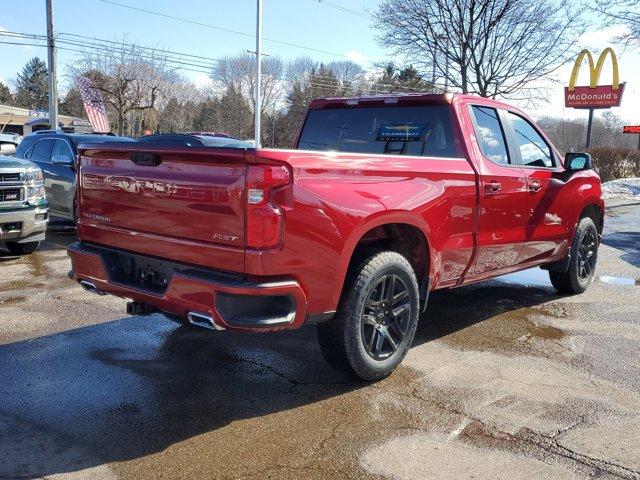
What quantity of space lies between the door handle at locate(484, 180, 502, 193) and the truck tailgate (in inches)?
90.5

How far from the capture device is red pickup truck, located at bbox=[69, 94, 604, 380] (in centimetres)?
315

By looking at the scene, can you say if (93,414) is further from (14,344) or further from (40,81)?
(40,81)

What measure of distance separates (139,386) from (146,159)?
1472mm

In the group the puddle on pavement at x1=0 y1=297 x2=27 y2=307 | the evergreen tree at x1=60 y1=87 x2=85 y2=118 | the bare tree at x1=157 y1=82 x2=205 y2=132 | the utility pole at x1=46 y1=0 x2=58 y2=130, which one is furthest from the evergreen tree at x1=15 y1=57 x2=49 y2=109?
the puddle on pavement at x1=0 y1=297 x2=27 y2=307

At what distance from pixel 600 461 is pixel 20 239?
722 centimetres

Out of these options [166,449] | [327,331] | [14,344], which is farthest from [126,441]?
[14,344]

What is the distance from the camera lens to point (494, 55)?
1944 cm

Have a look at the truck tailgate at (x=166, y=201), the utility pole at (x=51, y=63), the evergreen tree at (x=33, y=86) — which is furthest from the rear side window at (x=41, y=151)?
the evergreen tree at (x=33, y=86)

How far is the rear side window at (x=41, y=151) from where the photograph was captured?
10398mm

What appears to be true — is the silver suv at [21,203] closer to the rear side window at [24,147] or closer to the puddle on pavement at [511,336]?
the rear side window at [24,147]

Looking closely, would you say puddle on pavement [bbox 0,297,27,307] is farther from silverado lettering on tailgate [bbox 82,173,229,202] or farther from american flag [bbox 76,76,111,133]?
american flag [bbox 76,76,111,133]

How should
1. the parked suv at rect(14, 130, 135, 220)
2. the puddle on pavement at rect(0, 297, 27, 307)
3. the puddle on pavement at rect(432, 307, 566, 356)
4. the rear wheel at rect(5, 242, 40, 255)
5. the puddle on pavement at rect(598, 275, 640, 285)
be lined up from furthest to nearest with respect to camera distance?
the parked suv at rect(14, 130, 135, 220)
the rear wheel at rect(5, 242, 40, 255)
the puddle on pavement at rect(598, 275, 640, 285)
the puddle on pavement at rect(0, 297, 27, 307)
the puddle on pavement at rect(432, 307, 566, 356)

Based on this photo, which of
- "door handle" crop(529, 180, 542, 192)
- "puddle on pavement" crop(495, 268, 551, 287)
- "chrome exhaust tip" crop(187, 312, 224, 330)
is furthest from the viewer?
"puddle on pavement" crop(495, 268, 551, 287)

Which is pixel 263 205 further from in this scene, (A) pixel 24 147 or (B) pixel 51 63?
(B) pixel 51 63
